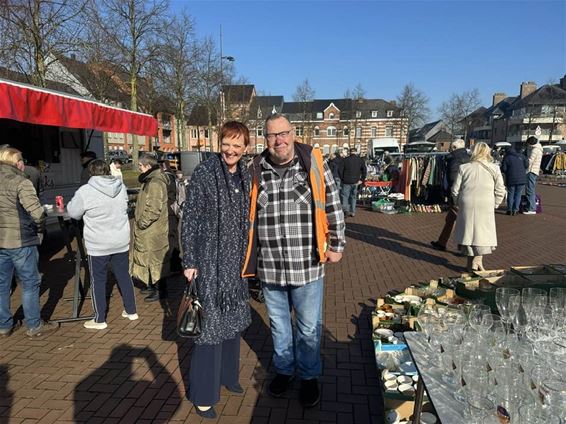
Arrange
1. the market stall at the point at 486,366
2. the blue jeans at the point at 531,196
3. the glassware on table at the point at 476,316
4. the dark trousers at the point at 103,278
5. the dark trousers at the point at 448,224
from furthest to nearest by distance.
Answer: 1. the blue jeans at the point at 531,196
2. the dark trousers at the point at 448,224
3. the dark trousers at the point at 103,278
4. the glassware on table at the point at 476,316
5. the market stall at the point at 486,366

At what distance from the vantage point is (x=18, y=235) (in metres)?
3.91

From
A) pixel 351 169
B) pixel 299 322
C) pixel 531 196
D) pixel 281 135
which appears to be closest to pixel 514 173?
pixel 531 196

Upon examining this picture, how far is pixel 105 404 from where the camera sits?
304cm

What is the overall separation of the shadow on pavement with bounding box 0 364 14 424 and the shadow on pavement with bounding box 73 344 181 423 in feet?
1.49

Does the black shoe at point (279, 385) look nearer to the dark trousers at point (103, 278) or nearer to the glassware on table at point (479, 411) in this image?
the glassware on table at point (479, 411)

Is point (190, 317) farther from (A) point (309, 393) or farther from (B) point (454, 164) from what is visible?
(B) point (454, 164)

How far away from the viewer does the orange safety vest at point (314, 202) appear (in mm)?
2680

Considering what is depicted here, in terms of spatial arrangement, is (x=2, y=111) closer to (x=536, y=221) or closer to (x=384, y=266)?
(x=384, y=266)

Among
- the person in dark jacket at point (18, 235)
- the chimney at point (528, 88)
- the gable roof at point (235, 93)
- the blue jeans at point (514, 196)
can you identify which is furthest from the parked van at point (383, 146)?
the chimney at point (528, 88)

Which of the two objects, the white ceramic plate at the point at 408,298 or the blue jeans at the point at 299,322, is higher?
the blue jeans at the point at 299,322

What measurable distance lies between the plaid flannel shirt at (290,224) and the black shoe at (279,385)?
860mm

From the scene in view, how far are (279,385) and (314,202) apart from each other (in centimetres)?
150

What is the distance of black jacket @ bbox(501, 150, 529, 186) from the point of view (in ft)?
35.6

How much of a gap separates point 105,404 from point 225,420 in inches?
38.8
